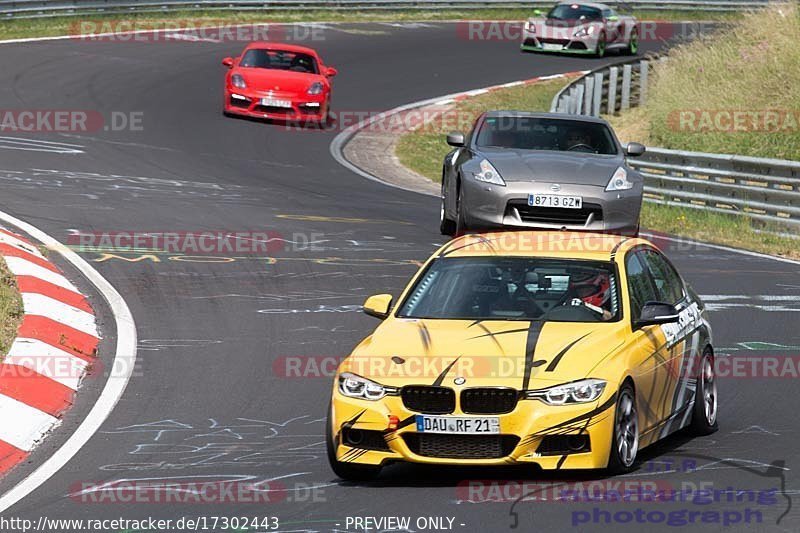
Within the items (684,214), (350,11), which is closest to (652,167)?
(684,214)

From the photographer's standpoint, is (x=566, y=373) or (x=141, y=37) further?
(x=141, y=37)

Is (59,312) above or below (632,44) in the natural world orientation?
above

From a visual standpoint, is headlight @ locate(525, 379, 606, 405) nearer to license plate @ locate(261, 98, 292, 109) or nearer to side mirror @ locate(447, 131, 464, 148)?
side mirror @ locate(447, 131, 464, 148)

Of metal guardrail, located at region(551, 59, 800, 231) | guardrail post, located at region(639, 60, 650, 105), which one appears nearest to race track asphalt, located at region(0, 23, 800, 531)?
metal guardrail, located at region(551, 59, 800, 231)

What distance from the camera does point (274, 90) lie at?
28.6 meters

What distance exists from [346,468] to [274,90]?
68.3 feet

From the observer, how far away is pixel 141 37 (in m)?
38.7

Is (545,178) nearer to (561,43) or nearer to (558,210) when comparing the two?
(558,210)

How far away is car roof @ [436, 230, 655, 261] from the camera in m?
9.64

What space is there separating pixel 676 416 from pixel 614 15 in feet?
115

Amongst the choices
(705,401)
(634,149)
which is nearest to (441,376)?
(705,401)

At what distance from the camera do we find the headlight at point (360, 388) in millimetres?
8344

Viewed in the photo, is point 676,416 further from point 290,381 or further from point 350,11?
point 350,11

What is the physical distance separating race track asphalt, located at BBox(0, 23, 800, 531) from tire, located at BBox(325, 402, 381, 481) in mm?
86
